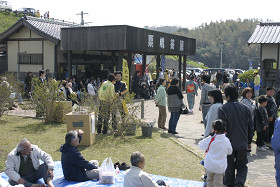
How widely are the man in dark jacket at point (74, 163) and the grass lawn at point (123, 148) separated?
1214mm

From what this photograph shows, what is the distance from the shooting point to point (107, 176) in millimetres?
6211

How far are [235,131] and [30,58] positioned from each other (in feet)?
61.3

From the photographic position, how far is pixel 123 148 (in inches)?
340

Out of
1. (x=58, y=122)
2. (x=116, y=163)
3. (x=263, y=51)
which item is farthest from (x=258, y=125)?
(x=263, y=51)

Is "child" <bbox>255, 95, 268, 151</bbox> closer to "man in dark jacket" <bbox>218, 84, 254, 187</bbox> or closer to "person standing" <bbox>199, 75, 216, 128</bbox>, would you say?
"person standing" <bbox>199, 75, 216, 128</bbox>

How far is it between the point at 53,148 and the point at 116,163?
7.67ft

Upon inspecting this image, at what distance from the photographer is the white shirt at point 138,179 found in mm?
4734

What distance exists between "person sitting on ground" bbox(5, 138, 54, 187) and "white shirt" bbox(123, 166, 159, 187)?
1713 millimetres

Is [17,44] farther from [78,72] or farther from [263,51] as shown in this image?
[263,51]

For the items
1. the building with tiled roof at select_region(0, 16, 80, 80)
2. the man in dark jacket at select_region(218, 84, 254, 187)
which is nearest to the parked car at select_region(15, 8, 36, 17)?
the building with tiled roof at select_region(0, 16, 80, 80)

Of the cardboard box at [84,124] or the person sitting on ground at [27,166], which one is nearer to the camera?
the person sitting on ground at [27,166]

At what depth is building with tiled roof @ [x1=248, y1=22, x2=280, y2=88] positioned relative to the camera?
2150cm

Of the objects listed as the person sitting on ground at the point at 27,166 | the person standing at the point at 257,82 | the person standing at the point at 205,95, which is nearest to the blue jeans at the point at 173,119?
the person standing at the point at 205,95

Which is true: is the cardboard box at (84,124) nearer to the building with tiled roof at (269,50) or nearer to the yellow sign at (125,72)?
the yellow sign at (125,72)
